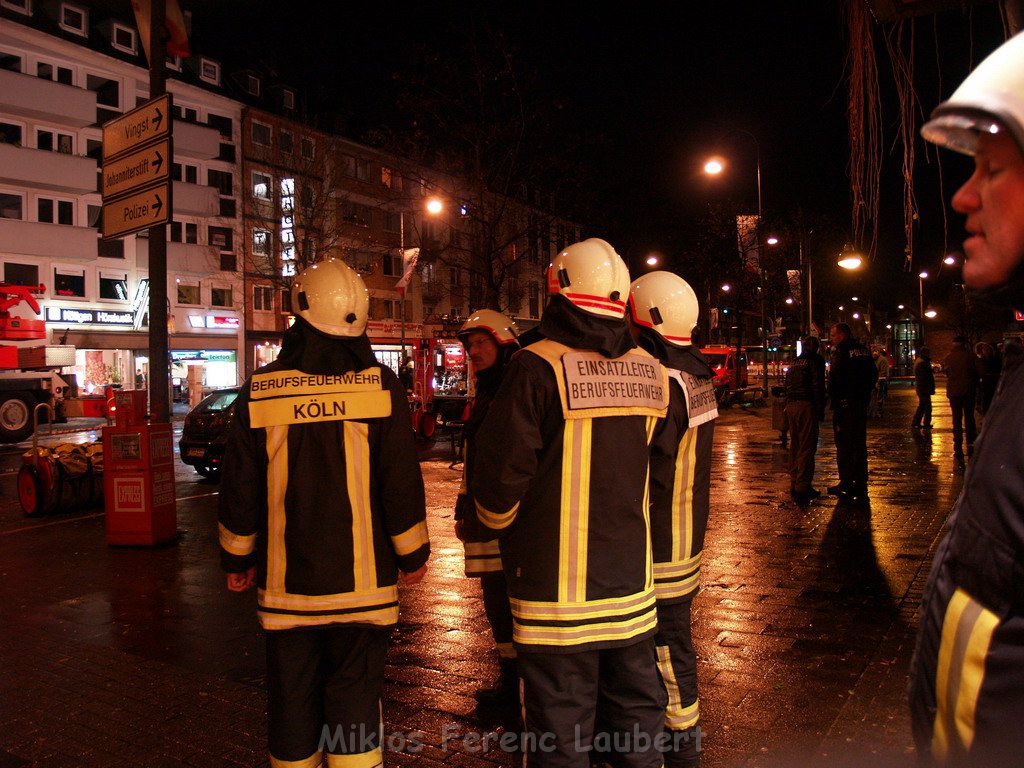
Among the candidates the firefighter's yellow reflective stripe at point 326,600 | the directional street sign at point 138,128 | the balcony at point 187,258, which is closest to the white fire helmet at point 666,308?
the firefighter's yellow reflective stripe at point 326,600

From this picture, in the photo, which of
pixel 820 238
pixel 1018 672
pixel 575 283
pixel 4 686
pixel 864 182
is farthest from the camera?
pixel 820 238

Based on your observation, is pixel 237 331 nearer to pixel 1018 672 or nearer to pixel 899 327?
pixel 1018 672

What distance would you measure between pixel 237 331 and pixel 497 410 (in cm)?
4106

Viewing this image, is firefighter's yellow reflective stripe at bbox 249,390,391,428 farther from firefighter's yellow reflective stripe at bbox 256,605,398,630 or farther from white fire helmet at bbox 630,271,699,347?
white fire helmet at bbox 630,271,699,347

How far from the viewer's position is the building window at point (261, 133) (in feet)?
136

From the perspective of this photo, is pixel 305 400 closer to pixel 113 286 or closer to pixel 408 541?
pixel 408 541

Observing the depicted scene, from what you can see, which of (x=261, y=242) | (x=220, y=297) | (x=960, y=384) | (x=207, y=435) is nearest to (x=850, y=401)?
(x=960, y=384)

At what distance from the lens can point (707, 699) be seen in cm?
401

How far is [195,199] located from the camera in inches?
1483

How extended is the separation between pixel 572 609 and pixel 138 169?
7042 millimetres

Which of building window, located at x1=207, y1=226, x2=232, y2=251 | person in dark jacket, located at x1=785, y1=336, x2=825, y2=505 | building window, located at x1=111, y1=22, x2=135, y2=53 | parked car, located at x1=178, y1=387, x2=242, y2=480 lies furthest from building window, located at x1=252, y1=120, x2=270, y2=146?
person in dark jacket, located at x1=785, y1=336, x2=825, y2=505

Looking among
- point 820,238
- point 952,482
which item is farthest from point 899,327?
point 952,482

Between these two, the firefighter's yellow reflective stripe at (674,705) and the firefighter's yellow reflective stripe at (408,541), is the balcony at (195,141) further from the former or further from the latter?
the firefighter's yellow reflective stripe at (674,705)

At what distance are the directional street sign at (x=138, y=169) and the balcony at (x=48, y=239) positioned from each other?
2902 cm
